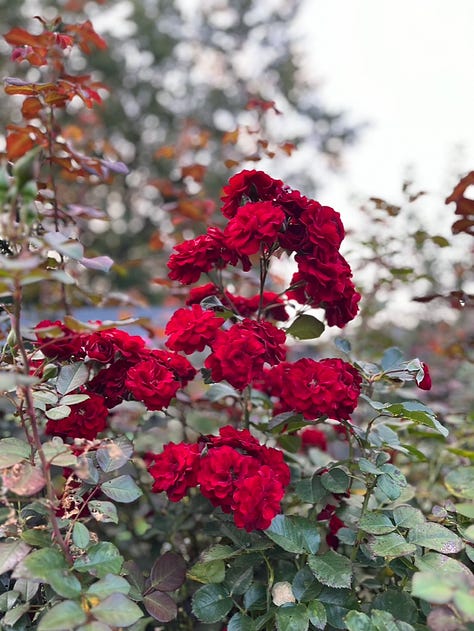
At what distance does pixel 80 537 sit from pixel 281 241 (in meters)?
0.58

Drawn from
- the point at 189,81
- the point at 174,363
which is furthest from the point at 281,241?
the point at 189,81

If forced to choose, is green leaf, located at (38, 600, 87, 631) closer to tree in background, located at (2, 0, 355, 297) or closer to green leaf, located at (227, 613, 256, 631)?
green leaf, located at (227, 613, 256, 631)

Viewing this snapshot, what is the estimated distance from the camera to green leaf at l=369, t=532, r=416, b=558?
863 millimetres

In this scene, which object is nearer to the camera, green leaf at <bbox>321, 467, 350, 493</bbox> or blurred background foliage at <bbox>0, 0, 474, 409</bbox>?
green leaf at <bbox>321, 467, 350, 493</bbox>

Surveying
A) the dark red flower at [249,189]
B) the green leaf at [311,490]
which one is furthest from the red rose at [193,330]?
the green leaf at [311,490]

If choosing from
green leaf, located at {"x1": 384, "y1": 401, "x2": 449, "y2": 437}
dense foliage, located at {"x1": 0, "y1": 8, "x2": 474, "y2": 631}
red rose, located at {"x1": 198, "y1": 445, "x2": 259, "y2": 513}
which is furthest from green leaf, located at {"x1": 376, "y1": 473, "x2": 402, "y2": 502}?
red rose, located at {"x1": 198, "y1": 445, "x2": 259, "y2": 513}

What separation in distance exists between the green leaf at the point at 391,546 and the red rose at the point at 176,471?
30 cm

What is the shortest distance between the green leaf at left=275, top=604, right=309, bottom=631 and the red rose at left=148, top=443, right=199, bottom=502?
9.3 inches

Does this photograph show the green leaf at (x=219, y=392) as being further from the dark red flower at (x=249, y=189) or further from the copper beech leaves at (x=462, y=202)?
the copper beech leaves at (x=462, y=202)

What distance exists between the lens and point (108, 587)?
74cm

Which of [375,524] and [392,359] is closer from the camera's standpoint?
[375,524]

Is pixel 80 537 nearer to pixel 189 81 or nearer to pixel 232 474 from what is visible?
pixel 232 474

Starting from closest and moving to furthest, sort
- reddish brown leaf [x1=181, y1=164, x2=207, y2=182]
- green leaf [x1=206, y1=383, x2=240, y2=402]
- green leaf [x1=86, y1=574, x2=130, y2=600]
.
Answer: green leaf [x1=86, y1=574, x2=130, y2=600] → green leaf [x1=206, y1=383, x2=240, y2=402] → reddish brown leaf [x1=181, y1=164, x2=207, y2=182]

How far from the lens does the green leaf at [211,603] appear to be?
3.02 feet
